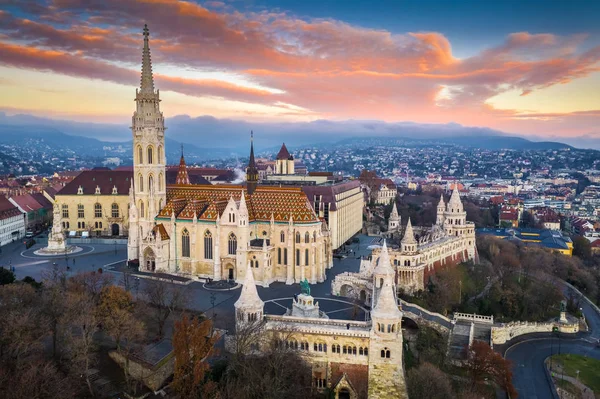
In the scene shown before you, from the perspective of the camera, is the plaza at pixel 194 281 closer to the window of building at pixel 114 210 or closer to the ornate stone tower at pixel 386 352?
the ornate stone tower at pixel 386 352

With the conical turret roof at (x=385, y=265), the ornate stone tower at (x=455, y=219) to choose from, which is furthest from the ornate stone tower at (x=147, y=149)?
the ornate stone tower at (x=455, y=219)

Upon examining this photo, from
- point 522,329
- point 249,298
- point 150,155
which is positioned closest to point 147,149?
point 150,155

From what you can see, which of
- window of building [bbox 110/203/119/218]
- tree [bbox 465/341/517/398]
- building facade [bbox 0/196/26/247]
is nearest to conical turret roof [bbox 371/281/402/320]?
tree [bbox 465/341/517/398]

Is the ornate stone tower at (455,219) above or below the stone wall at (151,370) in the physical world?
above

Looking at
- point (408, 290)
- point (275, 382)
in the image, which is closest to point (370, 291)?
point (408, 290)

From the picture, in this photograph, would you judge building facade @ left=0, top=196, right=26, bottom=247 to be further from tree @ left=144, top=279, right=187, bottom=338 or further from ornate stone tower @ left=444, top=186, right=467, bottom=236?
ornate stone tower @ left=444, top=186, right=467, bottom=236

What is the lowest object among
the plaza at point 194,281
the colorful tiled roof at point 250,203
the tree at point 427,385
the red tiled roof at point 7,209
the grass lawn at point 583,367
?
the grass lawn at point 583,367

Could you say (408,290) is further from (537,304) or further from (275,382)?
(275,382)
